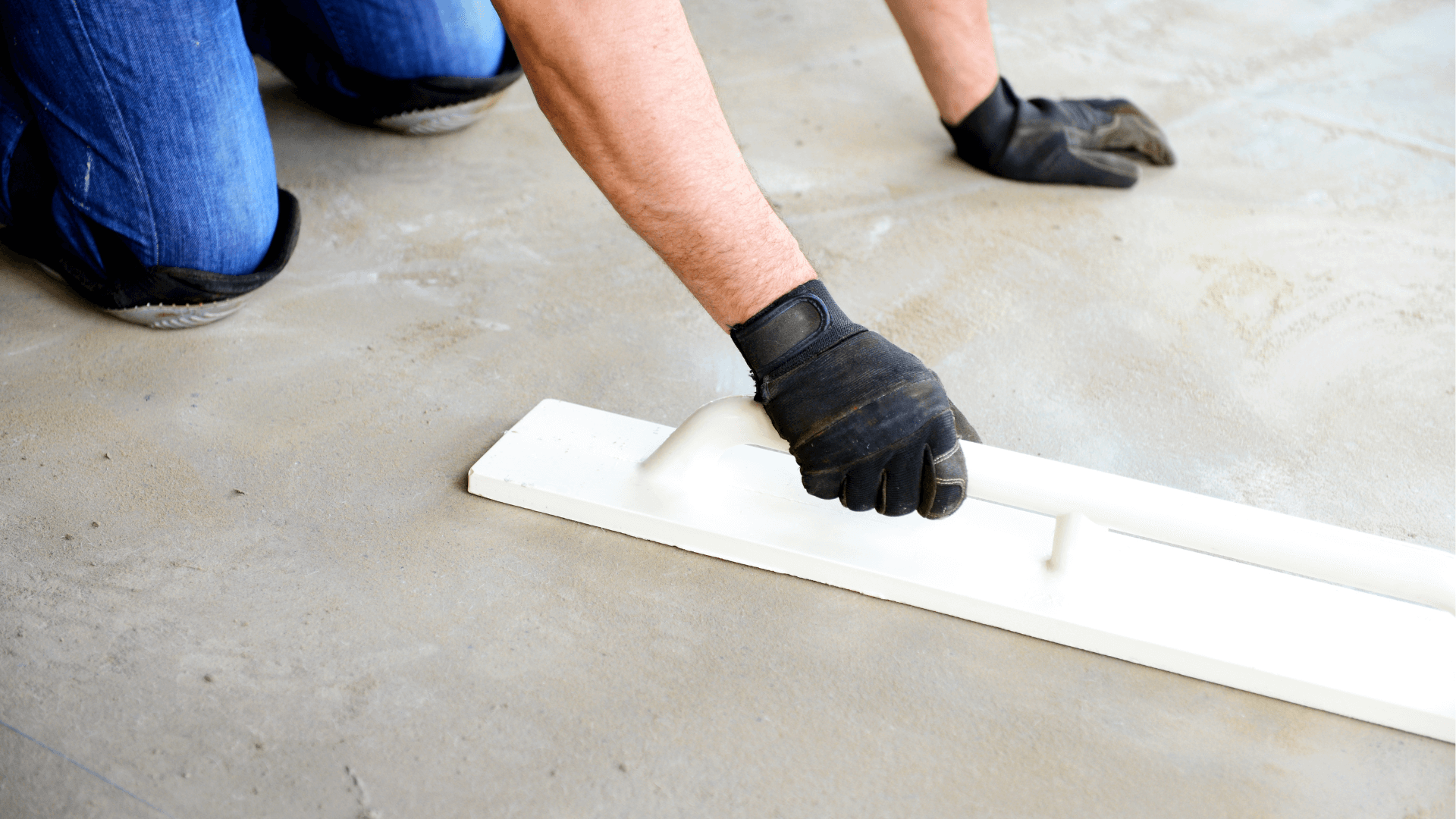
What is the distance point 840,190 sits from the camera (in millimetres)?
2312

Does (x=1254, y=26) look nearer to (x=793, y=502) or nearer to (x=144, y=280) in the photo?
(x=793, y=502)

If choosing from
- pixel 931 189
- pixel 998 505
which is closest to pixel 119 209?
pixel 998 505

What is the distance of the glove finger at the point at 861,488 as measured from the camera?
1.28 meters

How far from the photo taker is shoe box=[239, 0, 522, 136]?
89.4 inches

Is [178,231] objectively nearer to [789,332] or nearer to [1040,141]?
[789,332]

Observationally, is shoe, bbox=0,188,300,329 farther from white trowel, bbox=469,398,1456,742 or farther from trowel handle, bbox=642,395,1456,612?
trowel handle, bbox=642,395,1456,612

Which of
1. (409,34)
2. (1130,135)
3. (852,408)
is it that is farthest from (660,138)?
(1130,135)

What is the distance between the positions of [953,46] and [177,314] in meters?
1.71

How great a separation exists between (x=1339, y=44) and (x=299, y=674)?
11.5ft

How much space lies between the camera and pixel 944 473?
4.17 feet

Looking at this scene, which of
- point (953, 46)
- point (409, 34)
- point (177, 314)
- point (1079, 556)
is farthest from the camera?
point (953, 46)

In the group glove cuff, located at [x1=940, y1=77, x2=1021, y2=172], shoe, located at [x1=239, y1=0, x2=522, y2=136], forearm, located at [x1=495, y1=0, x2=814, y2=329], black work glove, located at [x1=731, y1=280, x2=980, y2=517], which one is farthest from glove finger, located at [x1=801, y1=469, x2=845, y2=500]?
shoe, located at [x1=239, y1=0, x2=522, y2=136]

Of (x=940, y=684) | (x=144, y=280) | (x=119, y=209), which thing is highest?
(x=119, y=209)

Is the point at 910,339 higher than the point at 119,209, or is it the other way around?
the point at 119,209
